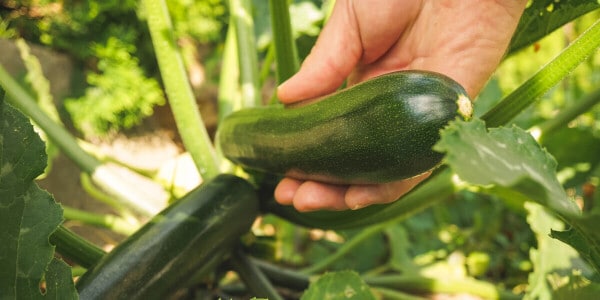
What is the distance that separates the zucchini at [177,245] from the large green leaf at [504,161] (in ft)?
2.02

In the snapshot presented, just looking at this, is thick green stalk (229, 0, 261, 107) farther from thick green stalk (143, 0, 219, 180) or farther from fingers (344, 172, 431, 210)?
fingers (344, 172, 431, 210)

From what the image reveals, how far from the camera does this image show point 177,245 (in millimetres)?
1040

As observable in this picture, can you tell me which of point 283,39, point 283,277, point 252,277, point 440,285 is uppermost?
point 283,39

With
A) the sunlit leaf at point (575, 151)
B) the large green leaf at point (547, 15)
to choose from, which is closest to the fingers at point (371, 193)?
the large green leaf at point (547, 15)

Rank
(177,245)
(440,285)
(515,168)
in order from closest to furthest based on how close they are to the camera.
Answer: (515,168), (177,245), (440,285)

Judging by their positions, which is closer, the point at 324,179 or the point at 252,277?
the point at 324,179

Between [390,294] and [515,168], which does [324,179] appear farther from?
[390,294]

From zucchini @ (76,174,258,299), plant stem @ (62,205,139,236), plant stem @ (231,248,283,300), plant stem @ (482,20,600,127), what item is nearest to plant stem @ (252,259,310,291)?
plant stem @ (231,248,283,300)

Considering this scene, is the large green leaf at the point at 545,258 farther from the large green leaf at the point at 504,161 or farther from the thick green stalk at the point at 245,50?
the thick green stalk at the point at 245,50

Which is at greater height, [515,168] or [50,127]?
[515,168]

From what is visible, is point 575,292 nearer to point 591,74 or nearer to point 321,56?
point 321,56

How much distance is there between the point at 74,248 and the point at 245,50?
657 mm

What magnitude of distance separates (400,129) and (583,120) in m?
2.03

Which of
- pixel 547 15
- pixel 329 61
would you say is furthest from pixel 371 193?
pixel 547 15
